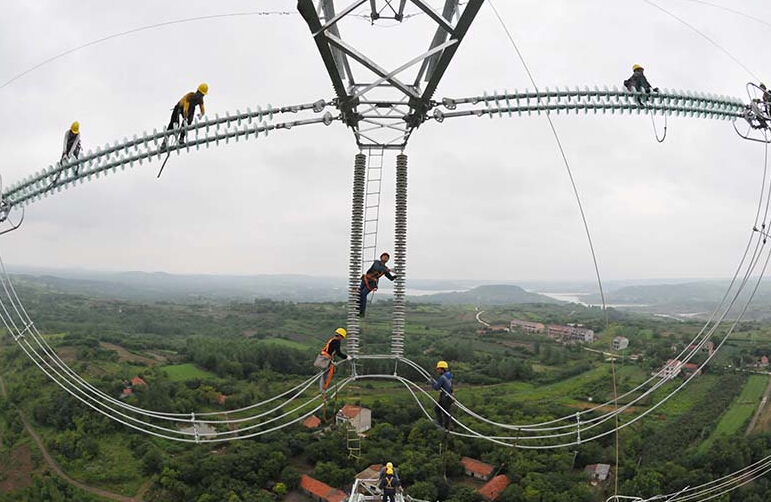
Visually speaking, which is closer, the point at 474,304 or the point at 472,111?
the point at 472,111

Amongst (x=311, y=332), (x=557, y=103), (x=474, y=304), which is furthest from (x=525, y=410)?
(x=474, y=304)

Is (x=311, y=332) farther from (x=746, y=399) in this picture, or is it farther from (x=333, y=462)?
(x=746, y=399)

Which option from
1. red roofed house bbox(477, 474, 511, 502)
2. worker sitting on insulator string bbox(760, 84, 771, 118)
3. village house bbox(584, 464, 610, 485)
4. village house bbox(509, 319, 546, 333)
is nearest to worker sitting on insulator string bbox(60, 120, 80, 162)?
worker sitting on insulator string bbox(760, 84, 771, 118)

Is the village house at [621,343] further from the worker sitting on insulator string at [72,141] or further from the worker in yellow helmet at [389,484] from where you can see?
the worker sitting on insulator string at [72,141]

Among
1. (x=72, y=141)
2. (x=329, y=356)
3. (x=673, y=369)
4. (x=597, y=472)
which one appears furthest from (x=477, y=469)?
(x=72, y=141)

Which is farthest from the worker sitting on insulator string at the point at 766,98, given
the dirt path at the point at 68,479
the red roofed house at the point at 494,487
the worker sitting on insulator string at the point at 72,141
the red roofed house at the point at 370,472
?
the dirt path at the point at 68,479

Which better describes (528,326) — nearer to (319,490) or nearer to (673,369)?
(319,490)
